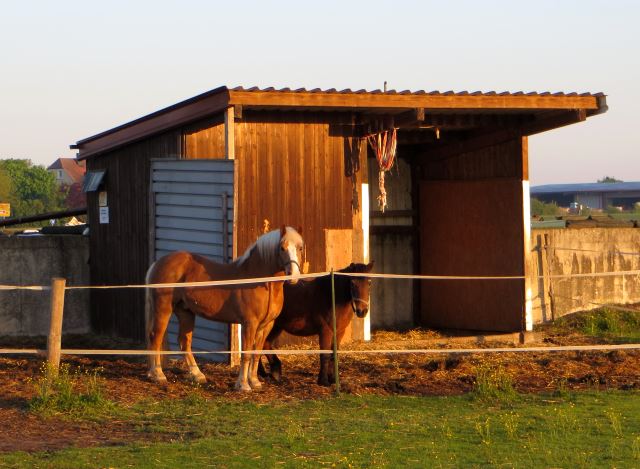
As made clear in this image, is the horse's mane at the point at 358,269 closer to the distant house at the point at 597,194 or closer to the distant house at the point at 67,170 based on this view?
the distant house at the point at 597,194

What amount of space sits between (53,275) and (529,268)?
709 cm

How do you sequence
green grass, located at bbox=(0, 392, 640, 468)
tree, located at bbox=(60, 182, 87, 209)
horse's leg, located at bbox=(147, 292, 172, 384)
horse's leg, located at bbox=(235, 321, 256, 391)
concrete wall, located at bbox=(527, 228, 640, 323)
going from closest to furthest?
green grass, located at bbox=(0, 392, 640, 468) < horse's leg, located at bbox=(235, 321, 256, 391) < horse's leg, located at bbox=(147, 292, 172, 384) < concrete wall, located at bbox=(527, 228, 640, 323) < tree, located at bbox=(60, 182, 87, 209)

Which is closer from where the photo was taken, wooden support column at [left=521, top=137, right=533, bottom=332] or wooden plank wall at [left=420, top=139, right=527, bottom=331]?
wooden support column at [left=521, top=137, right=533, bottom=332]

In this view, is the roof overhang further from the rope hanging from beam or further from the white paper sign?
the white paper sign

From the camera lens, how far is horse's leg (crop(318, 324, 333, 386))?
10266 mm

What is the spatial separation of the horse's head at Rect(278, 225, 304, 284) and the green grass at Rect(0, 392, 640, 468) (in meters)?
1.31

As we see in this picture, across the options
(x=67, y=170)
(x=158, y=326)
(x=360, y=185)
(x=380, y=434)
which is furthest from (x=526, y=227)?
(x=67, y=170)

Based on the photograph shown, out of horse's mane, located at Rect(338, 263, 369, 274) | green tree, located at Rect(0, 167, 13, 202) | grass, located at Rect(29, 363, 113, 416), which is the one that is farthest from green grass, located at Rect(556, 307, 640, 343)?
green tree, located at Rect(0, 167, 13, 202)

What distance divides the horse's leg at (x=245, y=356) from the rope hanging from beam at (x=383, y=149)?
3.41m

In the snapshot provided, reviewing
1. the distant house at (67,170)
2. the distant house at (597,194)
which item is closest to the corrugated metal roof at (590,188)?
the distant house at (597,194)

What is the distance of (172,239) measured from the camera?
41.1 feet

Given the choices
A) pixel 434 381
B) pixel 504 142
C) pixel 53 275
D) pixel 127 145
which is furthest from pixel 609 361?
pixel 53 275

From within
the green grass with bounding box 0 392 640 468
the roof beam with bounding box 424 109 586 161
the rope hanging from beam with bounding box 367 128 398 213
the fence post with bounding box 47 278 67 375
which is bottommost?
the green grass with bounding box 0 392 640 468

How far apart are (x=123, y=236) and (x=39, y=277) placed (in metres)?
1.92
